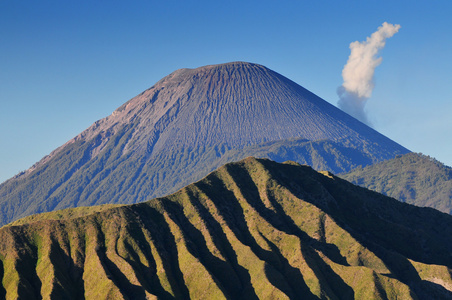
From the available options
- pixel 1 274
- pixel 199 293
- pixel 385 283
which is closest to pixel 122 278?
pixel 199 293

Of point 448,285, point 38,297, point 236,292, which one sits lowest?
point 38,297

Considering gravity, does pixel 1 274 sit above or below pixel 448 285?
below

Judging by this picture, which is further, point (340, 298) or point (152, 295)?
point (340, 298)

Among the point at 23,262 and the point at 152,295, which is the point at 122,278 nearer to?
the point at 152,295

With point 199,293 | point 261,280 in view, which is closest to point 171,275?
point 199,293

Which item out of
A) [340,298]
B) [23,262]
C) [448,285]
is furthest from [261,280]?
[23,262]

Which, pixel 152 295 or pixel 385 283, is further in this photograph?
pixel 385 283

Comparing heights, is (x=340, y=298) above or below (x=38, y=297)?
above

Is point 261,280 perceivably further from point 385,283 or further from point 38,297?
A: point 38,297
